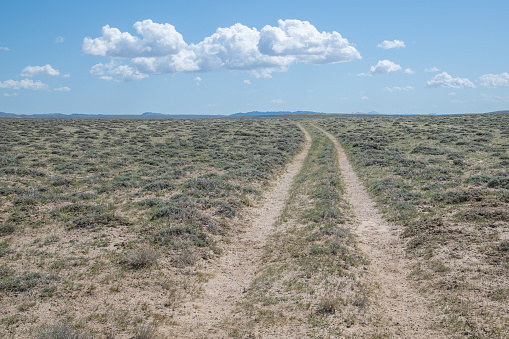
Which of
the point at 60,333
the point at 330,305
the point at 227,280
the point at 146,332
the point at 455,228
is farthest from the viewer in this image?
the point at 455,228

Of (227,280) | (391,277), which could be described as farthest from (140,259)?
(391,277)

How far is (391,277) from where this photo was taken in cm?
972

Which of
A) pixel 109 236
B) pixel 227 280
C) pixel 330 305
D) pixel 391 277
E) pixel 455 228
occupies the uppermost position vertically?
pixel 455 228

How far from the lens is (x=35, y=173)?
71.1 feet

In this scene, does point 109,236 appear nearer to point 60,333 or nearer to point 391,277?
point 60,333

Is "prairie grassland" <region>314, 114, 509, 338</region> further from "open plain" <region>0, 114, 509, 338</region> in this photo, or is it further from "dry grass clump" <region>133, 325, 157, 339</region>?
"dry grass clump" <region>133, 325, 157, 339</region>

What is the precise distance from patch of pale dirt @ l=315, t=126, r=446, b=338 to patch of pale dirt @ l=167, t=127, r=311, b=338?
3.15 metres

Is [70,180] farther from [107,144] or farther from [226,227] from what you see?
[107,144]

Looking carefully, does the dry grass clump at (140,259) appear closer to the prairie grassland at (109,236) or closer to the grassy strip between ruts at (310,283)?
the prairie grassland at (109,236)

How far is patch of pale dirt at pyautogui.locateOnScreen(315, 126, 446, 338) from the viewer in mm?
7282

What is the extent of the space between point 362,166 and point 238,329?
2101 centimetres

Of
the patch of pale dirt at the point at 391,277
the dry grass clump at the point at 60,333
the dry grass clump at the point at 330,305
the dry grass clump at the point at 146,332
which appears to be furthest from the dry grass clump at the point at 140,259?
the patch of pale dirt at the point at 391,277

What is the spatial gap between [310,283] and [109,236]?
7.85 m

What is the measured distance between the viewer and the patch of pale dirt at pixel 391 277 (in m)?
7.28
